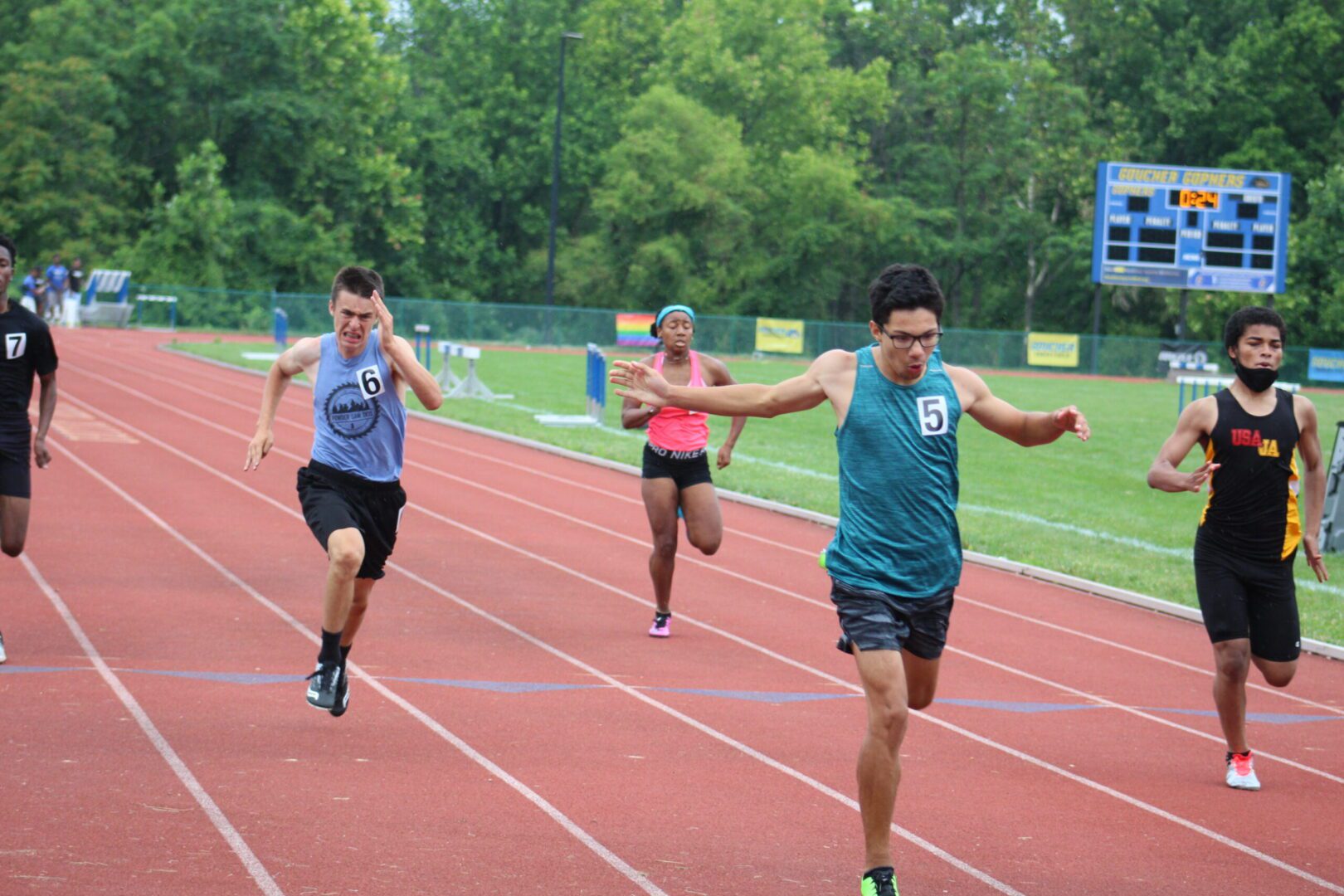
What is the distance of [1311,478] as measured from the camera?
23.3 feet

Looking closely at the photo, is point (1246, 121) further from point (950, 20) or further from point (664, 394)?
point (664, 394)

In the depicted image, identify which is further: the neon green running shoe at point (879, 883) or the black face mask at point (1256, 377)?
the black face mask at point (1256, 377)

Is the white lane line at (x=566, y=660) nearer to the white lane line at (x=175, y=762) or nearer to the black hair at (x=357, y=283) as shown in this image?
the white lane line at (x=175, y=762)

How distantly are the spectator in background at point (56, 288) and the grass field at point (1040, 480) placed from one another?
34.6 ft

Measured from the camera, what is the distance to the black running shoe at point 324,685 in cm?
687

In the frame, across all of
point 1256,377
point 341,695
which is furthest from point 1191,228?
point 341,695

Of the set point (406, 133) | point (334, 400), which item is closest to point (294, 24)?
point (406, 133)

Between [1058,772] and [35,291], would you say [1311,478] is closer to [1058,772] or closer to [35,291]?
[1058,772]

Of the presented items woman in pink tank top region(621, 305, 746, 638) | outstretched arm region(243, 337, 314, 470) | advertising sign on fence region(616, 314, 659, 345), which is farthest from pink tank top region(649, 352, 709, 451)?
advertising sign on fence region(616, 314, 659, 345)

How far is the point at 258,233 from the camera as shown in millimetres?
57312

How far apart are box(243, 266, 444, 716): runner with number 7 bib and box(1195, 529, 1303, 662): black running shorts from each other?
341 centimetres

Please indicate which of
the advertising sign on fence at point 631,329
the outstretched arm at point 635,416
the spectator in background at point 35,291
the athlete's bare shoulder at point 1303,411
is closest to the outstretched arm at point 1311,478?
the athlete's bare shoulder at point 1303,411

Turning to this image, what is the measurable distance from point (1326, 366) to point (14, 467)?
48094 millimetres

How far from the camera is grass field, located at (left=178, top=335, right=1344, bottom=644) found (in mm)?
13586
